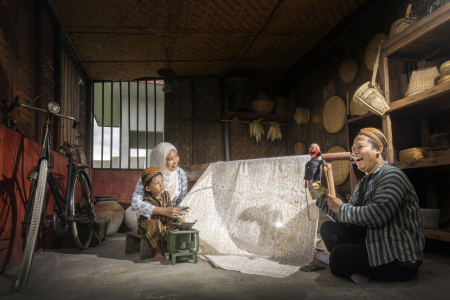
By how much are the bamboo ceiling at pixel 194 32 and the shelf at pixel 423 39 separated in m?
1.23

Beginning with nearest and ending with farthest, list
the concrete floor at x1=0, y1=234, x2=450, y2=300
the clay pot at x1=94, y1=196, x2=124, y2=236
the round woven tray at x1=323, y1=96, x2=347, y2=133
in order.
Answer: the concrete floor at x1=0, y1=234, x2=450, y2=300
the clay pot at x1=94, y1=196, x2=124, y2=236
the round woven tray at x1=323, y1=96, x2=347, y2=133

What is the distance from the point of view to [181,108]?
6.88 meters

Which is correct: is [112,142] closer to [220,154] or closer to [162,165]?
[220,154]

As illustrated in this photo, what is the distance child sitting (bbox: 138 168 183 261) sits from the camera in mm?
3029

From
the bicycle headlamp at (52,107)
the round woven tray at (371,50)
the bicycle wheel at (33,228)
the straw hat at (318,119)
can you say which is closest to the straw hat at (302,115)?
the straw hat at (318,119)

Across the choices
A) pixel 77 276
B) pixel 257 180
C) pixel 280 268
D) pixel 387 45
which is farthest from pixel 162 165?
pixel 387 45

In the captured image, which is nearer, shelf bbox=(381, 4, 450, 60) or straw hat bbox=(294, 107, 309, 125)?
shelf bbox=(381, 4, 450, 60)

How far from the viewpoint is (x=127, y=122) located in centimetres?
686

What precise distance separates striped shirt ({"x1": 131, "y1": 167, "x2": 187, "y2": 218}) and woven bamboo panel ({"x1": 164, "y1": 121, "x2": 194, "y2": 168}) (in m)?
3.04

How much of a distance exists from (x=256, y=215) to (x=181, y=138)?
3.83m

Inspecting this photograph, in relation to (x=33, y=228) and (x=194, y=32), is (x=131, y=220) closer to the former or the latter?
(x=33, y=228)

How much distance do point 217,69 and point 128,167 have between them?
2.83m

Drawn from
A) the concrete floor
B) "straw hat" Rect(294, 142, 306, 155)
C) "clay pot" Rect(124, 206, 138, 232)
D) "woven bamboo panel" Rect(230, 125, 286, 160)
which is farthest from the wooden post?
"woven bamboo panel" Rect(230, 125, 286, 160)

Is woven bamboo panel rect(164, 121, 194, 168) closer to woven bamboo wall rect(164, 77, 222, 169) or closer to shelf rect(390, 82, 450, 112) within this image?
woven bamboo wall rect(164, 77, 222, 169)
